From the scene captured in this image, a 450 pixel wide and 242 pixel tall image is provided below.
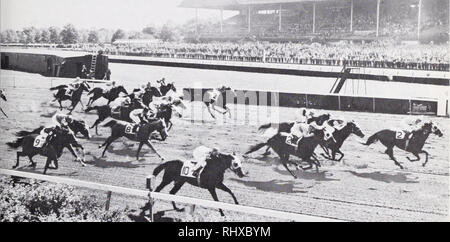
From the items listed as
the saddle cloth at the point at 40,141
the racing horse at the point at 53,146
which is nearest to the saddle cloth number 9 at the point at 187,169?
the racing horse at the point at 53,146

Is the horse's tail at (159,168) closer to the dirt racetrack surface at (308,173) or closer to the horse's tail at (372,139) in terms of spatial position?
the dirt racetrack surface at (308,173)

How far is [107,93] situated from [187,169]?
2044 mm

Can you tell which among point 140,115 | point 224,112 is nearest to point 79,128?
point 140,115

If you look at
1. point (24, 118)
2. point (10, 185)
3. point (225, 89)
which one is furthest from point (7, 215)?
point (225, 89)

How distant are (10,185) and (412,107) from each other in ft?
19.8

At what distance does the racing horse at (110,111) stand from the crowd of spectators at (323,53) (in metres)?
0.79

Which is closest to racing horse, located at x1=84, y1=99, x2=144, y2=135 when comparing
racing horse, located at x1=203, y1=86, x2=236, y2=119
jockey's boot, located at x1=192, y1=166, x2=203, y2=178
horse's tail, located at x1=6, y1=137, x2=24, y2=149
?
racing horse, located at x1=203, y1=86, x2=236, y2=119

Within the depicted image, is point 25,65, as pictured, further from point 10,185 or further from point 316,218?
point 316,218

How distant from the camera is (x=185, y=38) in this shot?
24.4 feet

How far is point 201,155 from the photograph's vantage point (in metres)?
6.92

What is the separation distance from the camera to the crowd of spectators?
595cm

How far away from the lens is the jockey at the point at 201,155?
673 cm

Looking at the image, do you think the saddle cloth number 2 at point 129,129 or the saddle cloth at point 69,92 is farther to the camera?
the saddle cloth at point 69,92
